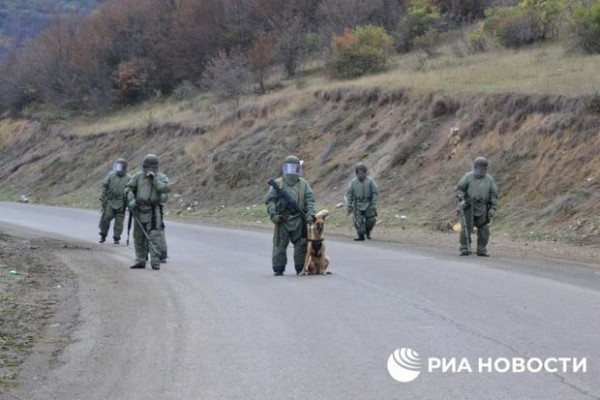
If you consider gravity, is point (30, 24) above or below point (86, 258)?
above

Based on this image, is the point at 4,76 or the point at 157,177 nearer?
the point at 157,177

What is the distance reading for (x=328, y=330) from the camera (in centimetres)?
1058

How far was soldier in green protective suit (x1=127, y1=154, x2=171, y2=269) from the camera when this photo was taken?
17.3m

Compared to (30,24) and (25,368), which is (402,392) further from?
(30,24)

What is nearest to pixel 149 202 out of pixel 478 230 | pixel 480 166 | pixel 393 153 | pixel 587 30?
pixel 478 230

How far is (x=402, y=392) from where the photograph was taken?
25.9 ft

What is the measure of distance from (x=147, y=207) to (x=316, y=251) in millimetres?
3380

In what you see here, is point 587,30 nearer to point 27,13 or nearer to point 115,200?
point 115,200

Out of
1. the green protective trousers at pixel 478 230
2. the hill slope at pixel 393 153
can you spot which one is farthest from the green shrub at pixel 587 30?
the green protective trousers at pixel 478 230

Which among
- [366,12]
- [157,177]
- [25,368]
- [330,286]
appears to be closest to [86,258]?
[157,177]

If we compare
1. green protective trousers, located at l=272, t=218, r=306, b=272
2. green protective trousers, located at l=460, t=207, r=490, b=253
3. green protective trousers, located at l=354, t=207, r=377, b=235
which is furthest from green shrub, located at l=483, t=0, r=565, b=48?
green protective trousers, located at l=272, t=218, r=306, b=272

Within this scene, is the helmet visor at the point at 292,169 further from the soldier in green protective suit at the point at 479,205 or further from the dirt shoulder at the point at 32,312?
the soldier in green protective suit at the point at 479,205

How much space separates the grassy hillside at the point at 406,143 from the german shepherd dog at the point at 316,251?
27.6 ft

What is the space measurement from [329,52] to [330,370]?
46206mm
